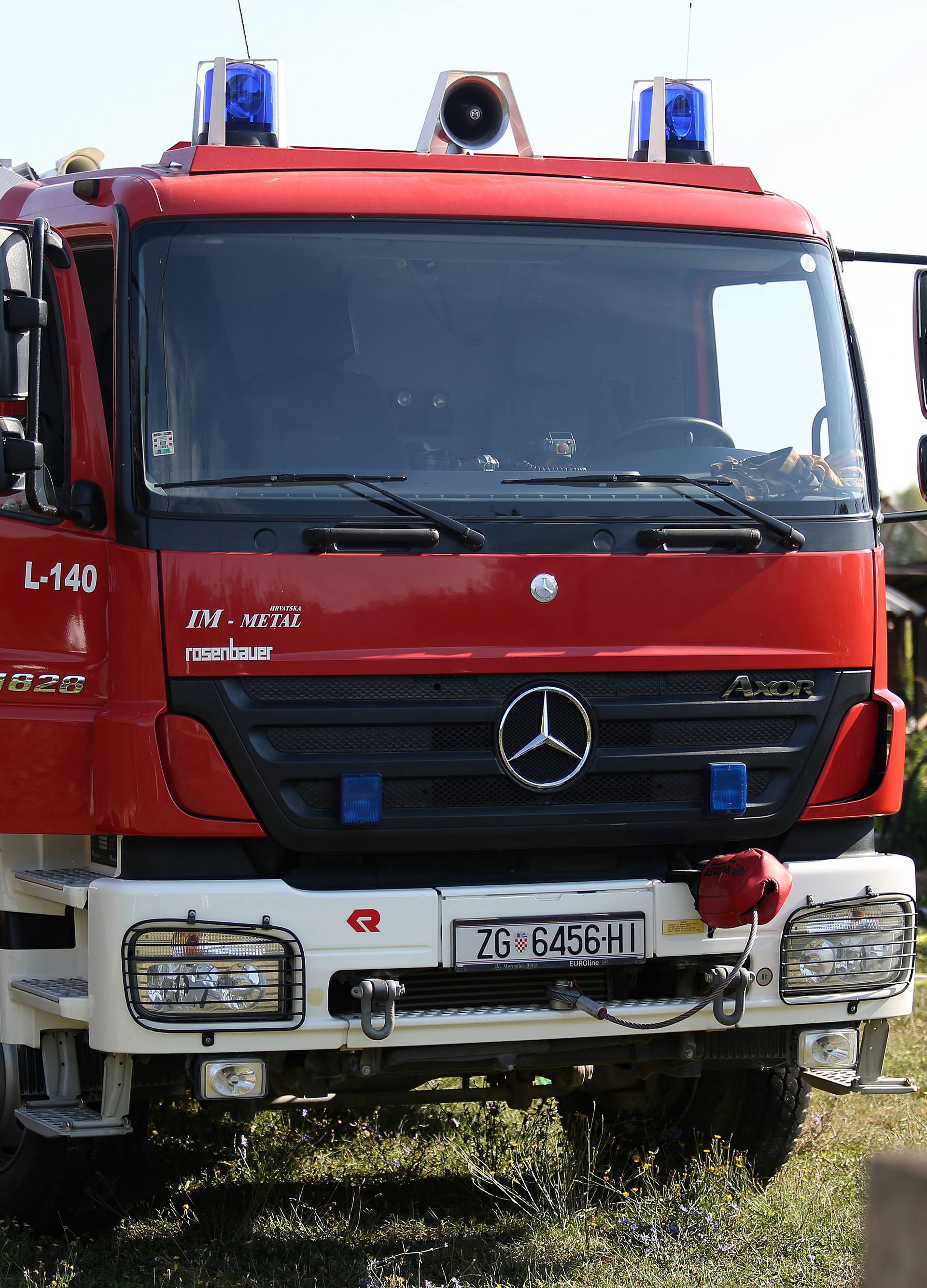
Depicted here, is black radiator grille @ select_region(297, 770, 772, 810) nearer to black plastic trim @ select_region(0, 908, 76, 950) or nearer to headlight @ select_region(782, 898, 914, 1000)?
headlight @ select_region(782, 898, 914, 1000)

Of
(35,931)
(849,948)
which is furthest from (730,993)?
(35,931)

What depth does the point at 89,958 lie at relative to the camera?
4148 mm

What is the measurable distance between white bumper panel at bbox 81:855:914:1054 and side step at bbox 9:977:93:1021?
0.20 feet

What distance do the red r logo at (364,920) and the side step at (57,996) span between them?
0.74 meters

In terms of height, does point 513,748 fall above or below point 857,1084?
above

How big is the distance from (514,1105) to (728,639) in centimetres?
181

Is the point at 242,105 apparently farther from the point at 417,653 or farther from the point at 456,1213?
the point at 456,1213

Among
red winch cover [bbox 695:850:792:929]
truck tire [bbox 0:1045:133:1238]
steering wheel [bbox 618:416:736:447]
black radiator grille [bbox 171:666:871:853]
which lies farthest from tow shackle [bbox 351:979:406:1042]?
steering wheel [bbox 618:416:736:447]

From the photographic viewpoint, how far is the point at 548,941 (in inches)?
170

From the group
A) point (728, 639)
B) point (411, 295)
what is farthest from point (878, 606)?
point (411, 295)

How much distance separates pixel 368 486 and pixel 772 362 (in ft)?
4.92

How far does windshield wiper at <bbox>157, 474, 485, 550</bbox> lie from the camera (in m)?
4.23

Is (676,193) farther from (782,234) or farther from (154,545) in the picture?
(154,545)

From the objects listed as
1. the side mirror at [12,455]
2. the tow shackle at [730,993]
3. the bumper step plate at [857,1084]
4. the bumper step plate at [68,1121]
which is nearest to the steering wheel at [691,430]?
the tow shackle at [730,993]
